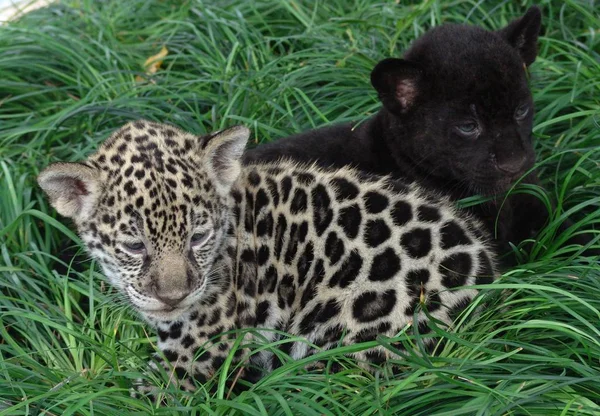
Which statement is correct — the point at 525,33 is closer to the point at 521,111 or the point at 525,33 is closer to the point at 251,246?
the point at 521,111

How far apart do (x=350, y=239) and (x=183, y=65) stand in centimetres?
386

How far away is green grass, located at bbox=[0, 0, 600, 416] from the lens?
17.4 feet

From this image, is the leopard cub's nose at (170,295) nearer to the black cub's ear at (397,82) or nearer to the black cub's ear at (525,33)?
the black cub's ear at (397,82)

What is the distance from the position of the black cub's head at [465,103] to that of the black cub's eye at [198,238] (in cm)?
181

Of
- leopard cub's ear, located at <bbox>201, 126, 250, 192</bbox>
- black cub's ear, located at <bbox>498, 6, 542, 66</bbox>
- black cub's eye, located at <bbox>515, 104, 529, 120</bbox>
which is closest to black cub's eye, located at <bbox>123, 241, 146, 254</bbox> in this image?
leopard cub's ear, located at <bbox>201, 126, 250, 192</bbox>

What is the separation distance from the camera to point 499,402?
5.04 meters

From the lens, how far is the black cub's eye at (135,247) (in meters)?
5.63

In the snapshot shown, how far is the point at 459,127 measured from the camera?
6.71 meters

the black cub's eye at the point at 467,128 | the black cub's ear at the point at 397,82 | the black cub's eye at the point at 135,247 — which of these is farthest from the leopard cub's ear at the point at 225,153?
the black cub's eye at the point at 467,128

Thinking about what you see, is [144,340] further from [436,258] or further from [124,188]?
[436,258]

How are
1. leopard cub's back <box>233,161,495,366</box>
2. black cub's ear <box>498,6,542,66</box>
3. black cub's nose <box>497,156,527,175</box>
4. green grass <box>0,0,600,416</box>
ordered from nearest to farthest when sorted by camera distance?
1. green grass <box>0,0,600,416</box>
2. leopard cub's back <box>233,161,495,366</box>
3. black cub's nose <box>497,156,527,175</box>
4. black cub's ear <box>498,6,542,66</box>

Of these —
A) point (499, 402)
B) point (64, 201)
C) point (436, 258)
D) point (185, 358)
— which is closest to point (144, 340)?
point (185, 358)

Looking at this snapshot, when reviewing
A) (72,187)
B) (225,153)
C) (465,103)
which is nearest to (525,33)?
(465,103)

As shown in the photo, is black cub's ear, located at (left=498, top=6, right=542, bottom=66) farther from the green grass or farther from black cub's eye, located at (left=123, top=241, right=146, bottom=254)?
black cub's eye, located at (left=123, top=241, right=146, bottom=254)
